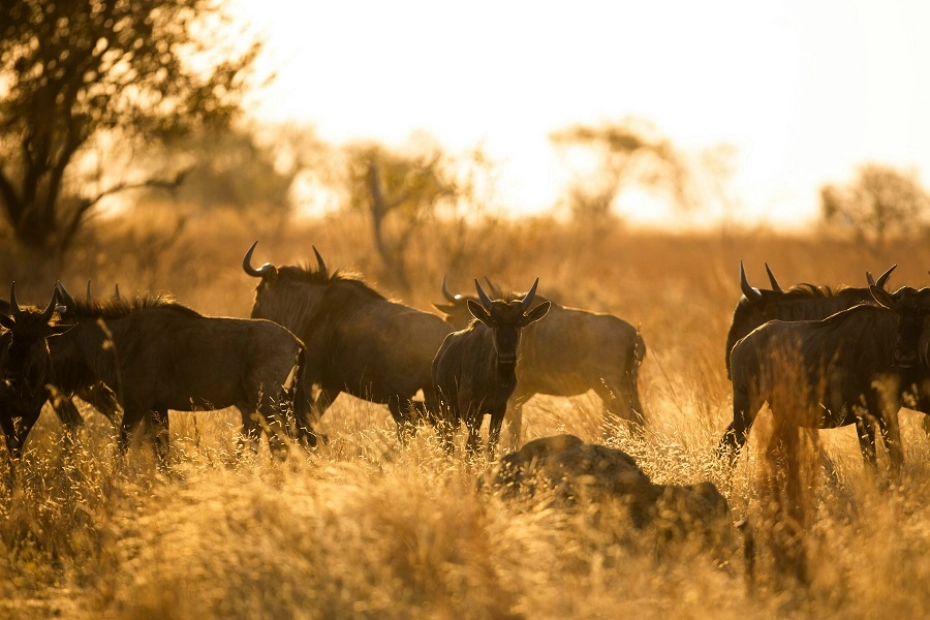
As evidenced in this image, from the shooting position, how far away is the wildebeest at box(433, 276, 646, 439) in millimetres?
10188

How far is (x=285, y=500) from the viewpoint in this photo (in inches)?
248

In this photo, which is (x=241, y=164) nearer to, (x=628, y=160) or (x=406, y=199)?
(x=628, y=160)

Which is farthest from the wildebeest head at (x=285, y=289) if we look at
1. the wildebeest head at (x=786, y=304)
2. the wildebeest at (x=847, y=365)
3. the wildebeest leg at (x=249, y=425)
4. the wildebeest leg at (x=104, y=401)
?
the wildebeest at (x=847, y=365)

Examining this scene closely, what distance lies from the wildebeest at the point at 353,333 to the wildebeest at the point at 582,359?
789 mm

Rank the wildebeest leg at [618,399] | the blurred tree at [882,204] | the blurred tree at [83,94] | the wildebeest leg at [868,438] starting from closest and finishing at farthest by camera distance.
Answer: the wildebeest leg at [868,438], the wildebeest leg at [618,399], the blurred tree at [83,94], the blurred tree at [882,204]

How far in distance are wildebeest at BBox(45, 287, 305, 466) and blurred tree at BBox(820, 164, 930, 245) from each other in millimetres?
22594

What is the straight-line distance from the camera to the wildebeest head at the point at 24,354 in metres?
8.13

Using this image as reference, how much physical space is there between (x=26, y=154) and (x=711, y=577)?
17235 mm

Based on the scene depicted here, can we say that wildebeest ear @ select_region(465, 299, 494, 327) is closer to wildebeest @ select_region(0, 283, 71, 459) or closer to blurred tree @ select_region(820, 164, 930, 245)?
wildebeest @ select_region(0, 283, 71, 459)

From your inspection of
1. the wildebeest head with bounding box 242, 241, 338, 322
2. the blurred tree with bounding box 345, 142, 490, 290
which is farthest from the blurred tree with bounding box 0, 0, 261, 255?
the wildebeest head with bounding box 242, 241, 338, 322

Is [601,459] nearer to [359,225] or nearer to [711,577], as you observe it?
[711,577]

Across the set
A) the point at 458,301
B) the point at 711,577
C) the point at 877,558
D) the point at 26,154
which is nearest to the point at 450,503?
the point at 711,577

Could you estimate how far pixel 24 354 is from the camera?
26.8ft

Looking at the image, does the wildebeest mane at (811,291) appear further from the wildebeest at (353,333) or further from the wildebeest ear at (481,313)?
the wildebeest at (353,333)
